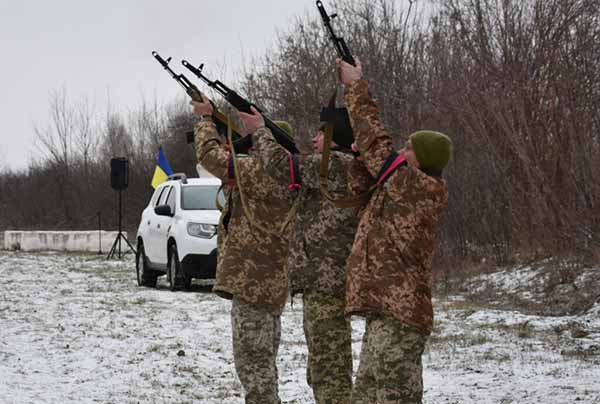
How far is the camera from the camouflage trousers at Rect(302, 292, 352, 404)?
5.49m

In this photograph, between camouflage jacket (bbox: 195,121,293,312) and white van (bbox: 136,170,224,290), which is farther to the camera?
white van (bbox: 136,170,224,290)

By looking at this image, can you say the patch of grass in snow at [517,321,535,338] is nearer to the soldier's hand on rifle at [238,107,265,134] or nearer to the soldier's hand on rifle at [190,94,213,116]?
the soldier's hand on rifle at [190,94,213,116]

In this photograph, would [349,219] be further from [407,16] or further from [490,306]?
[407,16]

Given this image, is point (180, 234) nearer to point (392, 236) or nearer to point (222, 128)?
point (222, 128)

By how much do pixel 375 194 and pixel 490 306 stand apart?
8818 millimetres

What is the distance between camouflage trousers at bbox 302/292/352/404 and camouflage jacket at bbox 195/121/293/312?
9.5 inches

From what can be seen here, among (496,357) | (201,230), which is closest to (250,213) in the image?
(496,357)

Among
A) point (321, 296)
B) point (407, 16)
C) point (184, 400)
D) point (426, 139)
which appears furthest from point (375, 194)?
point (407, 16)

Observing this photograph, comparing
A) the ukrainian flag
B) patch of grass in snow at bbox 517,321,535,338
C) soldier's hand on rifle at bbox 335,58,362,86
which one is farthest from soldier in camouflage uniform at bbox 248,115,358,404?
the ukrainian flag

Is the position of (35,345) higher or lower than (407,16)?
lower

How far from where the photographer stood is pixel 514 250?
16.0 metres

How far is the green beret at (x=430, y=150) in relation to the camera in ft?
16.2

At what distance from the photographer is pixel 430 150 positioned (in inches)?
194

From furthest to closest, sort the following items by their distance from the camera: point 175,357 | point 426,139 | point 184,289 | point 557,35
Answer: point 184,289 < point 557,35 < point 175,357 < point 426,139
